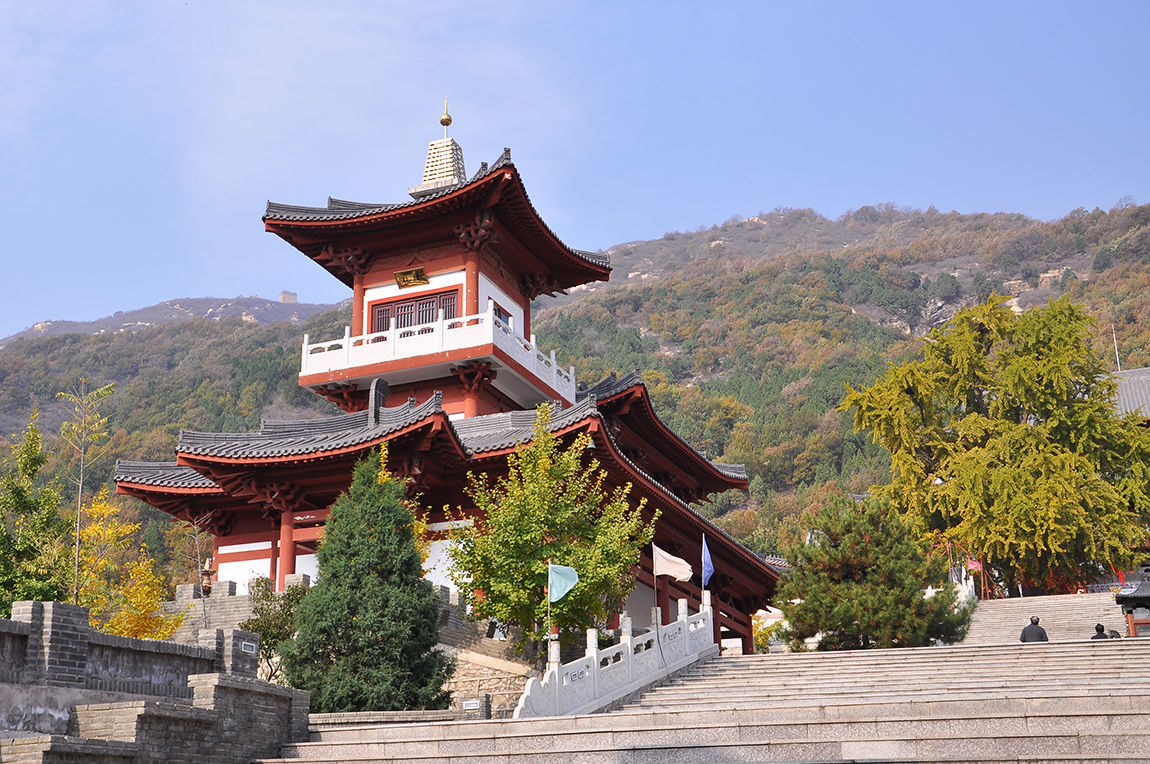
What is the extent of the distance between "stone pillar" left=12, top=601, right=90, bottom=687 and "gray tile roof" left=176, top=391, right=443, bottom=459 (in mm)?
8475

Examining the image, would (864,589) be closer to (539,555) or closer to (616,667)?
(616,667)

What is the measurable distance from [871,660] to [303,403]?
69933 mm

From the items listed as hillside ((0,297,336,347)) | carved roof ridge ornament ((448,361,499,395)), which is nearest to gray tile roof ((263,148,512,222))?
carved roof ridge ornament ((448,361,499,395))

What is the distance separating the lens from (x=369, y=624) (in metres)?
13.7

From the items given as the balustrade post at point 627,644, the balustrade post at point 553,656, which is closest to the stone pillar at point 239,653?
the balustrade post at point 553,656

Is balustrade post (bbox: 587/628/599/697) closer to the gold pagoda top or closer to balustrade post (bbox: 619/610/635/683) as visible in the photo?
balustrade post (bbox: 619/610/635/683)

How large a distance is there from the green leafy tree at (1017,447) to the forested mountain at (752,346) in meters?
23.1

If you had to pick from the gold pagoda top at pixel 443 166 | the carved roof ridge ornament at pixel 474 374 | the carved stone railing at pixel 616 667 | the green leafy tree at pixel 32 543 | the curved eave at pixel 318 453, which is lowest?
the carved stone railing at pixel 616 667

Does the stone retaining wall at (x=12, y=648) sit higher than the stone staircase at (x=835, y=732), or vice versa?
the stone retaining wall at (x=12, y=648)

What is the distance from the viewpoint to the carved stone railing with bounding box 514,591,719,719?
43.3 ft

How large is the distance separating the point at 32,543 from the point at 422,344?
880 cm

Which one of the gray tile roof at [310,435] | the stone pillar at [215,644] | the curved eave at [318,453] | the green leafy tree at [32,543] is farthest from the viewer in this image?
the gray tile roof at [310,435]

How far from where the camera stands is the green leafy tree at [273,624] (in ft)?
52.0

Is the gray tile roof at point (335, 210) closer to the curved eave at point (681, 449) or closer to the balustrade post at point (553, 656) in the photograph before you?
the curved eave at point (681, 449)
